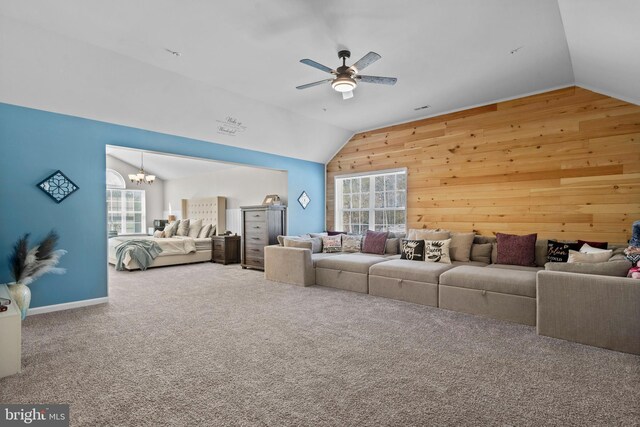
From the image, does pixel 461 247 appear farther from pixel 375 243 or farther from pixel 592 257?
pixel 592 257

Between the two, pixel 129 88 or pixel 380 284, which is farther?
pixel 380 284

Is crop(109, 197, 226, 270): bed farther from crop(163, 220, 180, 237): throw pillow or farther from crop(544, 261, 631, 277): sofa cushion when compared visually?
crop(544, 261, 631, 277): sofa cushion

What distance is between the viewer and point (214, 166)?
28.6 ft

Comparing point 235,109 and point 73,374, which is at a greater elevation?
point 235,109

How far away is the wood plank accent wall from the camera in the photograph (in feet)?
13.8

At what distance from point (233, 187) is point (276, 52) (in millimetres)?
5413

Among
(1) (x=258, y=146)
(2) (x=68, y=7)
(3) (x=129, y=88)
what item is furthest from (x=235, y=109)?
(2) (x=68, y=7)

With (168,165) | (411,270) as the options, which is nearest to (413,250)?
(411,270)

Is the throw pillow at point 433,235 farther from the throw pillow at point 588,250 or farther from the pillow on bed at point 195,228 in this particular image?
the pillow on bed at point 195,228

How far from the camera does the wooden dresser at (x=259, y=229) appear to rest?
20.8ft

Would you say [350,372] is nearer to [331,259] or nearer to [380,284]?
[380,284]

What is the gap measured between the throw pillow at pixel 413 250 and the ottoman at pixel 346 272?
350 millimetres

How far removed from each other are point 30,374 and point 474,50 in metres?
5.01

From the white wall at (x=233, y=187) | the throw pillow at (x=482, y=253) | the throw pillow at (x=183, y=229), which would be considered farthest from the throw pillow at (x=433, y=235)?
the throw pillow at (x=183, y=229)
